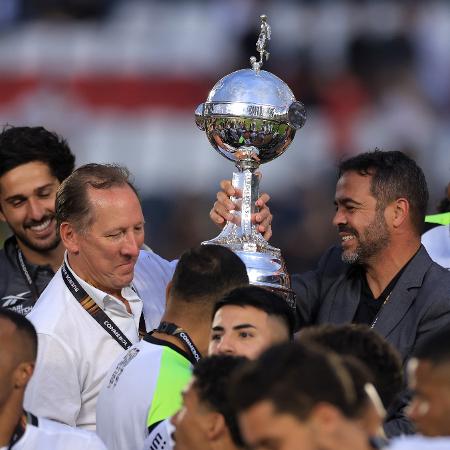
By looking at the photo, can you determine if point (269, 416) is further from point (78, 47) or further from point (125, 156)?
point (78, 47)

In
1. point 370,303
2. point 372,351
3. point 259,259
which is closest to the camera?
point 372,351

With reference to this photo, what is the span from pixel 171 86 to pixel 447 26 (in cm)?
244

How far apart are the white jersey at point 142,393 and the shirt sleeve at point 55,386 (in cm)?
32

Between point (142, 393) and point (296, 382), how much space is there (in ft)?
5.12

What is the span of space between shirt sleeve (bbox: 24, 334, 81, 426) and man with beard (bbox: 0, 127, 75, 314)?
4.62 feet

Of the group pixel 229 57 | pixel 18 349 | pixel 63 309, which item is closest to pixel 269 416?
pixel 18 349

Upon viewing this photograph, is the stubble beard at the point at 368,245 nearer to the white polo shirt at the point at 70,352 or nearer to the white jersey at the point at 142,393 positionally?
the white polo shirt at the point at 70,352

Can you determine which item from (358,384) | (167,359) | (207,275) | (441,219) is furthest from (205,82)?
(358,384)

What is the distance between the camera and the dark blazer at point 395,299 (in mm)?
5465

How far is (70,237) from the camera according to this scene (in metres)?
5.59

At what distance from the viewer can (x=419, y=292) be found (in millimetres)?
5551

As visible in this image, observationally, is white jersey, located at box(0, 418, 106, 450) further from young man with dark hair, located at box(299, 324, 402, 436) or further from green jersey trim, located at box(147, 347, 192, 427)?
young man with dark hair, located at box(299, 324, 402, 436)

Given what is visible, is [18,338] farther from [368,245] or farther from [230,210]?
[368,245]

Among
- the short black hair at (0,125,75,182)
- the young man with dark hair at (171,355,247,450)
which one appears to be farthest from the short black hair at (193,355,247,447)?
the short black hair at (0,125,75,182)
